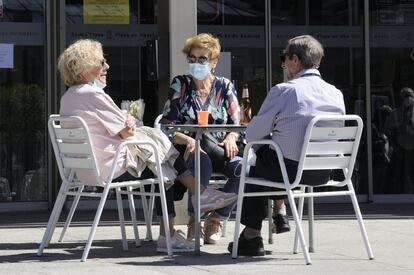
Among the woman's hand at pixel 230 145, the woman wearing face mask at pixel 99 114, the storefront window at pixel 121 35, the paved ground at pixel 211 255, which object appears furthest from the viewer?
the storefront window at pixel 121 35

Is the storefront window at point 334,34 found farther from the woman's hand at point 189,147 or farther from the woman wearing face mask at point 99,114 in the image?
the woman wearing face mask at point 99,114

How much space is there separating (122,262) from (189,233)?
1035mm

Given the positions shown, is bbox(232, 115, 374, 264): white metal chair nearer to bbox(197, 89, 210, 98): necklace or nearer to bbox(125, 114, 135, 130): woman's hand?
bbox(125, 114, 135, 130): woman's hand

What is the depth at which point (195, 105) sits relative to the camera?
695 cm

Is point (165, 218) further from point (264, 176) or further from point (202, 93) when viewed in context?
point (202, 93)

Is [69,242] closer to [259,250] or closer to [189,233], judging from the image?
[189,233]

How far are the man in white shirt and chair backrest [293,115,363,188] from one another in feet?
0.26

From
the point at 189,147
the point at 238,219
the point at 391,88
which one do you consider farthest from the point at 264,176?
the point at 391,88

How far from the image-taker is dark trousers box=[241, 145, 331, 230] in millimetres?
6004

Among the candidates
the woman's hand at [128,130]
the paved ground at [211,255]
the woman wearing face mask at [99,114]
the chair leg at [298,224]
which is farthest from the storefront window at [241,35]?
the chair leg at [298,224]

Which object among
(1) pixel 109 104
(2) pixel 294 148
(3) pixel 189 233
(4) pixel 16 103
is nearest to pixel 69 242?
(3) pixel 189 233

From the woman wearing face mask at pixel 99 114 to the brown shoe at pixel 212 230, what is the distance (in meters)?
0.40

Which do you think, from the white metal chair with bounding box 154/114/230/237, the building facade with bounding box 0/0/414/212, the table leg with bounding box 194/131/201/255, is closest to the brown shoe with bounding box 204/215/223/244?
the white metal chair with bounding box 154/114/230/237

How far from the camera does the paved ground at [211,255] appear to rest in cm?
569
